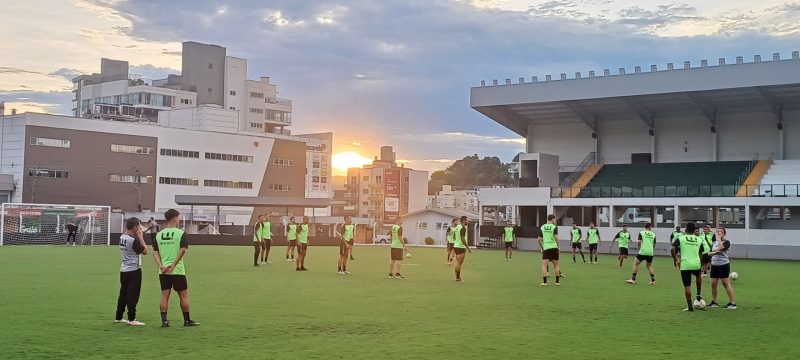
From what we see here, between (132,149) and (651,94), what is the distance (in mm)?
49356

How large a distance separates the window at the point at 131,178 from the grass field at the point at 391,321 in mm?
57213

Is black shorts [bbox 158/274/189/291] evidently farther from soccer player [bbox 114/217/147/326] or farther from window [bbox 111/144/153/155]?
window [bbox 111/144/153/155]

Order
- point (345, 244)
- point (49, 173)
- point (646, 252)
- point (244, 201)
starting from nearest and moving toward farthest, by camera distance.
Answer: point (646, 252) < point (345, 244) < point (244, 201) < point (49, 173)

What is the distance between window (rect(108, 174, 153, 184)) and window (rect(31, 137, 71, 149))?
5.22 m

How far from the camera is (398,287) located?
2052 cm

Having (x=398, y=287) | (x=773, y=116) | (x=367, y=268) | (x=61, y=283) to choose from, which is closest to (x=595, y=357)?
(x=398, y=287)

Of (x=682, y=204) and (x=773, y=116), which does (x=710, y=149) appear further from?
(x=682, y=204)

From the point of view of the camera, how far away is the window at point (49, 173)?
7212 cm

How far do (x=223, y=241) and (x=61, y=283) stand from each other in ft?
125

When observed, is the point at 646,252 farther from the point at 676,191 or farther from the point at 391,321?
the point at 676,191

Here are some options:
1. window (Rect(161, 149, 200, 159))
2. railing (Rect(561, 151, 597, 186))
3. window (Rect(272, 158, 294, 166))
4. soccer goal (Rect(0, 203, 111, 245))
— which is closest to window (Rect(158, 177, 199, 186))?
window (Rect(161, 149, 200, 159))

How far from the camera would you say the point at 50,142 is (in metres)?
73.1

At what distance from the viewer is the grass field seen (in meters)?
10.5

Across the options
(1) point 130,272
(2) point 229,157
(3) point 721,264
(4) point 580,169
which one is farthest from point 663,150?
(1) point 130,272
